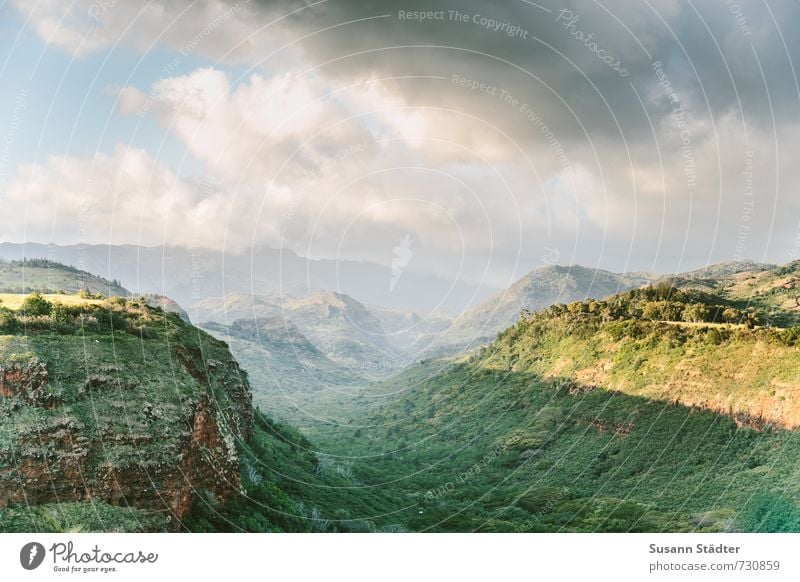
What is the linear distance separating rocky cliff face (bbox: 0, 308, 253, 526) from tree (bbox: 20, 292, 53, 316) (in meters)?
1.26

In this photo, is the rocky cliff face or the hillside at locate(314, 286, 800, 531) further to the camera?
the hillside at locate(314, 286, 800, 531)

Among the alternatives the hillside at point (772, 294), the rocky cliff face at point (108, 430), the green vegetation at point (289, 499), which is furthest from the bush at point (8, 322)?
the hillside at point (772, 294)

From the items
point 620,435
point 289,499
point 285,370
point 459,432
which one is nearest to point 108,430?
point 289,499

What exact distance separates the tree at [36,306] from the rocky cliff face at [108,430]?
1.26 metres

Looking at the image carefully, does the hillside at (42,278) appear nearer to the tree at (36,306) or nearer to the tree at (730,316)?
the tree at (36,306)

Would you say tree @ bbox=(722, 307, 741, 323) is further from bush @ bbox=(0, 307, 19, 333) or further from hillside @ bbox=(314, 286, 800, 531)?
bush @ bbox=(0, 307, 19, 333)

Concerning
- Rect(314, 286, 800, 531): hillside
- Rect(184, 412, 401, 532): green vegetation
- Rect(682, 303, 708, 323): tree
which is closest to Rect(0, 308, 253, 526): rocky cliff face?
Rect(184, 412, 401, 532): green vegetation

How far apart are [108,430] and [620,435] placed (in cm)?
3161

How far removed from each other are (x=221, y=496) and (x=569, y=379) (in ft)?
112

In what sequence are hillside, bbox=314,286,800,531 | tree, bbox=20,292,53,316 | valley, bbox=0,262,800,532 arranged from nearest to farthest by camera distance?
valley, bbox=0,262,800,532 → tree, bbox=20,292,53,316 → hillside, bbox=314,286,800,531

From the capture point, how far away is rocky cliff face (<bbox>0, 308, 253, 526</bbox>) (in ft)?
55.3

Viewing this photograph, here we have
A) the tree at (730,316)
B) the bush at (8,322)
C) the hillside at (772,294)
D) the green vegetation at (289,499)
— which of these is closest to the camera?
the bush at (8,322)

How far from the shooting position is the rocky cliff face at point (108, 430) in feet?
55.3
